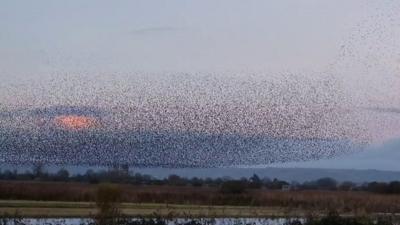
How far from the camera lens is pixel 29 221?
34.2 meters

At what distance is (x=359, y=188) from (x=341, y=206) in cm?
5001

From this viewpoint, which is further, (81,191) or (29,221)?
(81,191)

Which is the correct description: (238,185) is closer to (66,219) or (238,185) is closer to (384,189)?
(384,189)

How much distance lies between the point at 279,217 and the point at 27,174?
64.5 metres

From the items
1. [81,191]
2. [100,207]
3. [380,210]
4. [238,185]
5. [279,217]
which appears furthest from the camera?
[238,185]

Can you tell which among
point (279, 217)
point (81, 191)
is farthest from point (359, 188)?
point (279, 217)

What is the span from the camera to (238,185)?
81.4 m

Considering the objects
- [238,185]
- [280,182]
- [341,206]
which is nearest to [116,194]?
[341,206]

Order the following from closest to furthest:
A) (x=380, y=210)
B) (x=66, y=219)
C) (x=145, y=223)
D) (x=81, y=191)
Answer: (x=145, y=223), (x=66, y=219), (x=380, y=210), (x=81, y=191)

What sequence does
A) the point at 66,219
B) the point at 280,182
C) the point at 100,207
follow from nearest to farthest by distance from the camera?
the point at 100,207, the point at 66,219, the point at 280,182

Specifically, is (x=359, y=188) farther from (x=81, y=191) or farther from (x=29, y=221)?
(x=29, y=221)

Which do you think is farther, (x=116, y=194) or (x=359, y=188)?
(x=359, y=188)

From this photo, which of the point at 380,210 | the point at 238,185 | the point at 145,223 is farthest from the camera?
the point at 238,185

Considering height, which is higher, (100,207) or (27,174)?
(27,174)
